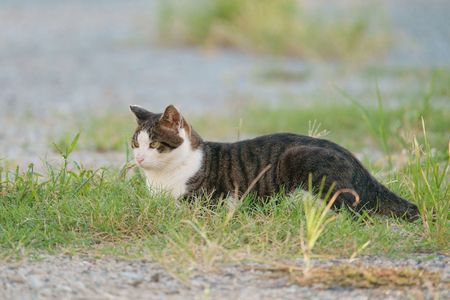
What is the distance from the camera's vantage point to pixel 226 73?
37.7 feet

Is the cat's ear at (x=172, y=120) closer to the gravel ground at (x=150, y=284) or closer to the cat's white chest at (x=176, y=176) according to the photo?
the cat's white chest at (x=176, y=176)

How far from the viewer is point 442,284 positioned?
3.88m

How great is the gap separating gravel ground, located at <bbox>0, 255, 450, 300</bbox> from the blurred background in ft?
9.27

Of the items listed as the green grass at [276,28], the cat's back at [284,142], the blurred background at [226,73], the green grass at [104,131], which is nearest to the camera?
the cat's back at [284,142]

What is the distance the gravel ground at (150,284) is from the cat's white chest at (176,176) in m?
0.88

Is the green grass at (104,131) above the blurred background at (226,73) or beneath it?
beneath

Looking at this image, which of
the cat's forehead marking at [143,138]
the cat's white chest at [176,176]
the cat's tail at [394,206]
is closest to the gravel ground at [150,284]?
the cat's tail at [394,206]

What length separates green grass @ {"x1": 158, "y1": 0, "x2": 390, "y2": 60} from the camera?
1220cm

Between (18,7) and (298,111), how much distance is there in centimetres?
1105

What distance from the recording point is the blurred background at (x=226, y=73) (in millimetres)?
8336

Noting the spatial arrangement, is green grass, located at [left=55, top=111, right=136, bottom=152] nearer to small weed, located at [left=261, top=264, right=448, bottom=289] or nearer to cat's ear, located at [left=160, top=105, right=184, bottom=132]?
cat's ear, located at [left=160, top=105, right=184, bottom=132]

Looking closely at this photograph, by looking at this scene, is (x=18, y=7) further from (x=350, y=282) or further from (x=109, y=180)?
(x=350, y=282)

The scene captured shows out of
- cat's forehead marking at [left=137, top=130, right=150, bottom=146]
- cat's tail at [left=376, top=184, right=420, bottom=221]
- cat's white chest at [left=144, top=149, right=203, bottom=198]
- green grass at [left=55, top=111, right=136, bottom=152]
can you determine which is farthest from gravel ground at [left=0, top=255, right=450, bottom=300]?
green grass at [left=55, top=111, right=136, bottom=152]

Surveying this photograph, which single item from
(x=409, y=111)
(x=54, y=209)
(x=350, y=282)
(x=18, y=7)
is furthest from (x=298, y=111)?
(x=18, y=7)
